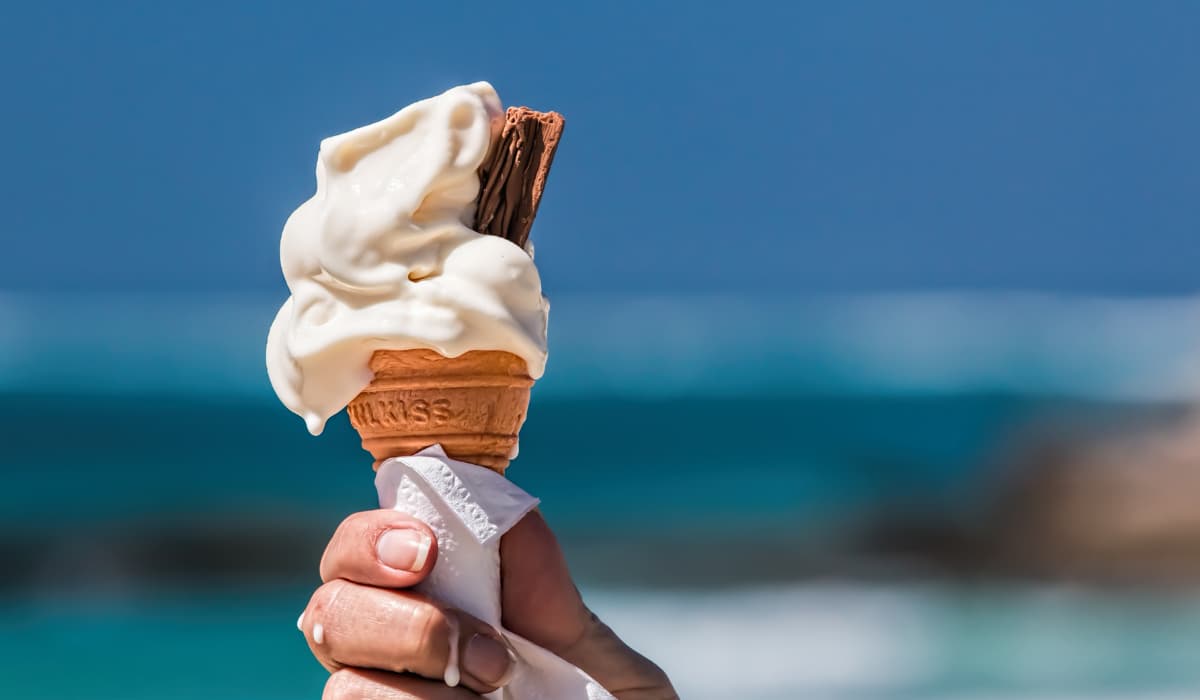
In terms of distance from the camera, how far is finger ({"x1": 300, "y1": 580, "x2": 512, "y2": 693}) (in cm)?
187

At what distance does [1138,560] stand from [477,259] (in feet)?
21.7

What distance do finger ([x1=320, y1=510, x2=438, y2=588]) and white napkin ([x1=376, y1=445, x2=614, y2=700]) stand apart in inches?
1.4

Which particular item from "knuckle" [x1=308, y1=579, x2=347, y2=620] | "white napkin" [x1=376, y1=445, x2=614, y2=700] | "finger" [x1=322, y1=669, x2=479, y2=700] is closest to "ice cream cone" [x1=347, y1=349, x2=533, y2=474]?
"white napkin" [x1=376, y1=445, x2=614, y2=700]

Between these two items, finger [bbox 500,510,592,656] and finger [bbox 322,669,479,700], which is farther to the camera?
finger [bbox 500,510,592,656]

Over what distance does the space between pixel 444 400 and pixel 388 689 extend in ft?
1.39

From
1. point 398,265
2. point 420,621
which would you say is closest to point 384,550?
point 420,621

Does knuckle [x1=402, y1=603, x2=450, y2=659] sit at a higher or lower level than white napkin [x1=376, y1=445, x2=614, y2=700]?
lower

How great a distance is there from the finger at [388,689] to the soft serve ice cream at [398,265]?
1.24ft

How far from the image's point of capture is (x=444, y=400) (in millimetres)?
1984

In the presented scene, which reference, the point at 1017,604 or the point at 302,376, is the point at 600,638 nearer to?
the point at 302,376

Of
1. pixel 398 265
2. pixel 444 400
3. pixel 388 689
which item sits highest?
pixel 398 265

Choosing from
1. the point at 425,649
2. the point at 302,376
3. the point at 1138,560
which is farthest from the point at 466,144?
the point at 1138,560

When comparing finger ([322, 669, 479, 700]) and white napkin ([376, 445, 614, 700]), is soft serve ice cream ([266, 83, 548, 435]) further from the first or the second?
finger ([322, 669, 479, 700])

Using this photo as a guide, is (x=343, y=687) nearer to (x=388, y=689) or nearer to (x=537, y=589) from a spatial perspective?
(x=388, y=689)
